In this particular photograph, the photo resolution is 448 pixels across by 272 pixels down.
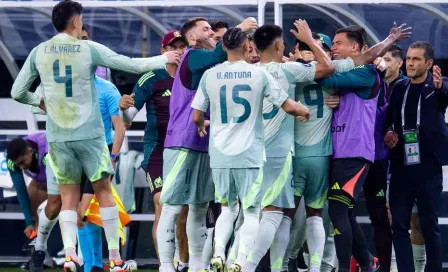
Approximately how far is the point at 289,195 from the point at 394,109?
4.93 feet

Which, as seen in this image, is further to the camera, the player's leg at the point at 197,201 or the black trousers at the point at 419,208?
the black trousers at the point at 419,208

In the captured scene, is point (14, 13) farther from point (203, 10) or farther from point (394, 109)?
point (394, 109)

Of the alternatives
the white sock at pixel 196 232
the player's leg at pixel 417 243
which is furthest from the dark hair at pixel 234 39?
the player's leg at pixel 417 243

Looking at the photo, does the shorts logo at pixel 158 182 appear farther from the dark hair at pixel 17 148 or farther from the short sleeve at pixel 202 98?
the short sleeve at pixel 202 98

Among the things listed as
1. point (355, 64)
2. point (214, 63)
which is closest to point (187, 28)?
point (214, 63)

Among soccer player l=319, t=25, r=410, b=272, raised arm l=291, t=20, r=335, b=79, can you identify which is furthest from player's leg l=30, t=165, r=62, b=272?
raised arm l=291, t=20, r=335, b=79

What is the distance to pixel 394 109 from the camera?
41.6 ft

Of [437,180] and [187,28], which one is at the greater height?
[187,28]

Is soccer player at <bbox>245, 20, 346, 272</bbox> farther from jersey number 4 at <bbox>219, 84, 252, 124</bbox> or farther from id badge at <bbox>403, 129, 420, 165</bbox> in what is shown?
id badge at <bbox>403, 129, 420, 165</bbox>

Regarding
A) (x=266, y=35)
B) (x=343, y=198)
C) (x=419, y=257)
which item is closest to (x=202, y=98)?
(x=266, y=35)

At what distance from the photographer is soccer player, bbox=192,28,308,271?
11.4 metres

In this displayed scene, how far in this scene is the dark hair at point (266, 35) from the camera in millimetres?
11648

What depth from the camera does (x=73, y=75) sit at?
38.8 feet

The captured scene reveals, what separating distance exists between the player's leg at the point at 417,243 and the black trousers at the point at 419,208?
76 centimetres
